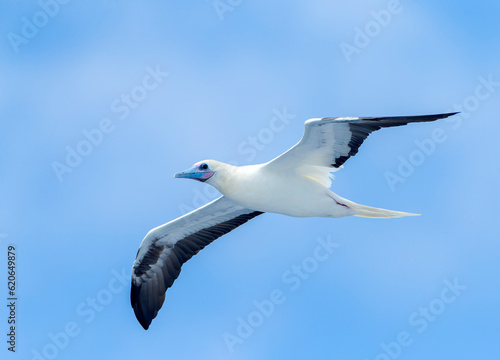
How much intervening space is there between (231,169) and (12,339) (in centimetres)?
545

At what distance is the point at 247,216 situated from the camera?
16203 mm

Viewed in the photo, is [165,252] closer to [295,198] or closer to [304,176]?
[295,198]

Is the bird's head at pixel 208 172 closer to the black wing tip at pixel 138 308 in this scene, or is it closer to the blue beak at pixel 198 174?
the blue beak at pixel 198 174

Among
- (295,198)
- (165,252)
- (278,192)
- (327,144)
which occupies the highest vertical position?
(165,252)

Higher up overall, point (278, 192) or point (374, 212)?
point (278, 192)

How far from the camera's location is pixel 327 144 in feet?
45.5

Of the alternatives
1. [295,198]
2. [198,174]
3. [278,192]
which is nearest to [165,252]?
[198,174]

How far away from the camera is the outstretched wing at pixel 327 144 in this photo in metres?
13.0

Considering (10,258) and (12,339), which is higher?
(10,258)

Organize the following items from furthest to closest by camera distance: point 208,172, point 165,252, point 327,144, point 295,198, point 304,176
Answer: point 165,252, point 304,176, point 295,198, point 208,172, point 327,144

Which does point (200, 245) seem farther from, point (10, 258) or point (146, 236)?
point (10, 258)

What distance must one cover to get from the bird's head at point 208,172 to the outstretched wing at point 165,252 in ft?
6.49

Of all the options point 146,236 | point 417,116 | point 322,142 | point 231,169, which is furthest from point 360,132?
point 146,236

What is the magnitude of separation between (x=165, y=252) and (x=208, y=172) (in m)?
3.07
